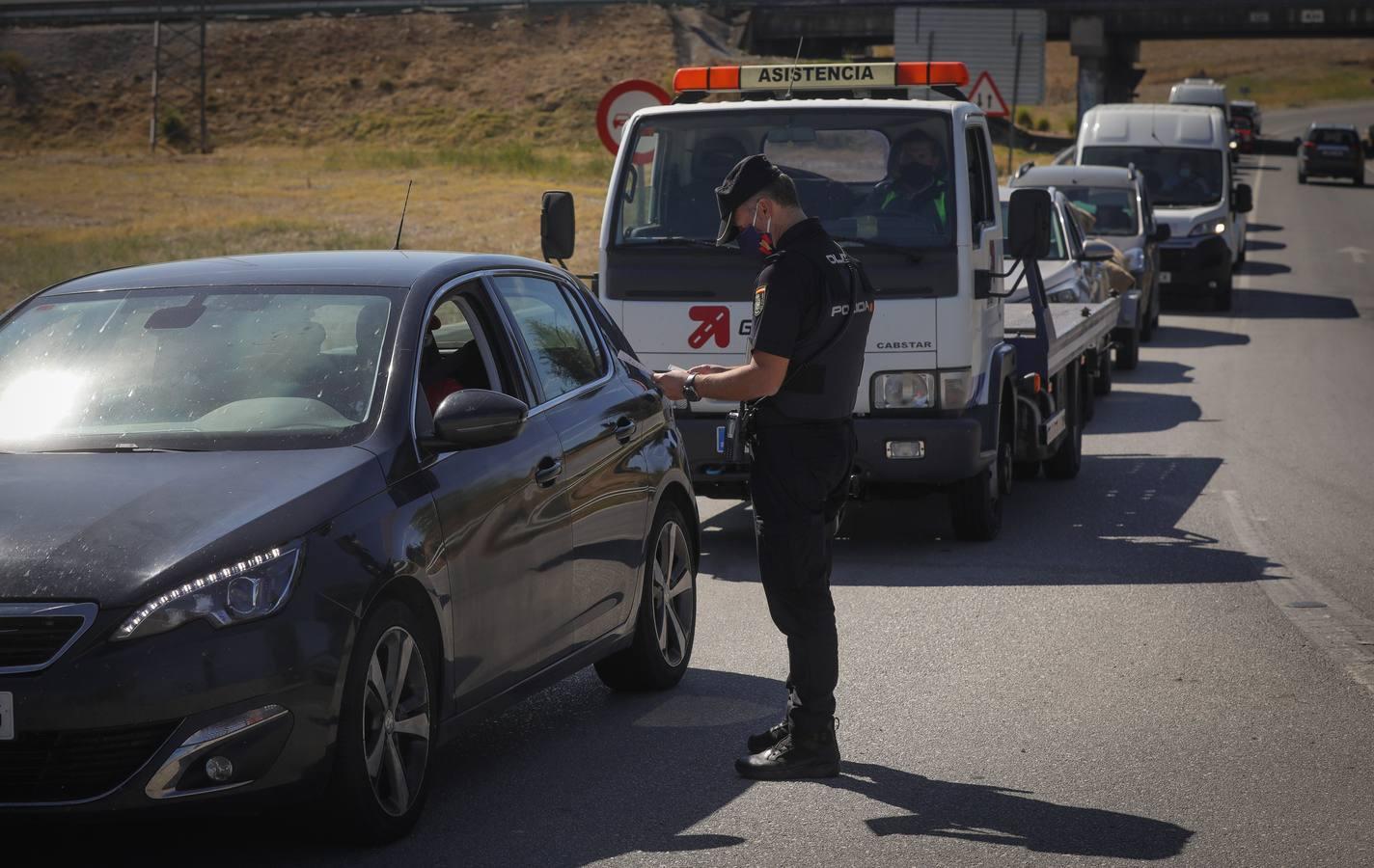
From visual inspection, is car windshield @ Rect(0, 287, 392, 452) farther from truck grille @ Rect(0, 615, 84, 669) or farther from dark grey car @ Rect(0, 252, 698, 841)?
truck grille @ Rect(0, 615, 84, 669)

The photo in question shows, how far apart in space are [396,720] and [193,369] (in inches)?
50.2

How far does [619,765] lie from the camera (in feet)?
19.8

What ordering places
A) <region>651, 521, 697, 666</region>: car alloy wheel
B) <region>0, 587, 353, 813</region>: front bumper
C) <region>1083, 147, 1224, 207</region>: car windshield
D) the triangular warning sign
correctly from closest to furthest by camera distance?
<region>0, 587, 353, 813</region>: front bumper < <region>651, 521, 697, 666</region>: car alloy wheel < the triangular warning sign < <region>1083, 147, 1224, 207</region>: car windshield

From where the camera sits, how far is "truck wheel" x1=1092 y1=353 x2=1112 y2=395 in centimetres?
1716

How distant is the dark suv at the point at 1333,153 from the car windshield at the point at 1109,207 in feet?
131

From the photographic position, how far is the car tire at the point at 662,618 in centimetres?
688

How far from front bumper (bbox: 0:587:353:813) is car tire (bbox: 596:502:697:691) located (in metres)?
2.35

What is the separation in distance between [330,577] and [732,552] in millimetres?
5658

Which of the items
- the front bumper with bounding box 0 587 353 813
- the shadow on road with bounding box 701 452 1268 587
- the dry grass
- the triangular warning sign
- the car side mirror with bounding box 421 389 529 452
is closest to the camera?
the front bumper with bounding box 0 587 353 813

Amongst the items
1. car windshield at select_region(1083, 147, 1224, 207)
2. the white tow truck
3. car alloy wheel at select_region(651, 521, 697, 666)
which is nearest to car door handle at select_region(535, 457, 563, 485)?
car alloy wheel at select_region(651, 521, 697, 666)

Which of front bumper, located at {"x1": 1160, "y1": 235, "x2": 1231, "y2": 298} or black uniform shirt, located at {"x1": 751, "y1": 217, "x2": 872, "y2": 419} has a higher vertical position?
black uniform shirt, located at {"x1": 751, "y1": 217, "x2": 872, "y2": 419}

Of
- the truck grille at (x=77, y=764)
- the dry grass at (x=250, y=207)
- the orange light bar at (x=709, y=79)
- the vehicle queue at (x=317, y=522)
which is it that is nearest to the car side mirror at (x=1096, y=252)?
the orange light bar at (x=709, y=79)

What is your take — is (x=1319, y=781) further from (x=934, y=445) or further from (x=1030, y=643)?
(x=934, y=445)

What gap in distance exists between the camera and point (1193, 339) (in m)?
23.0
